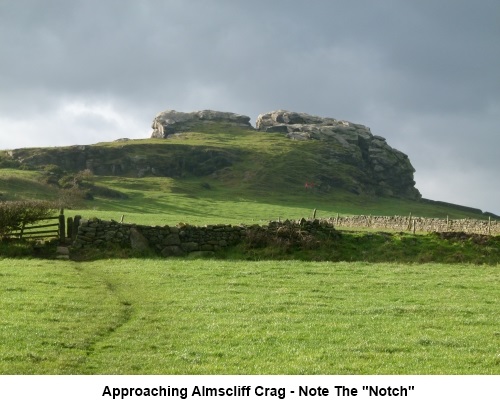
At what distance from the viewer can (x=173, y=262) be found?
3173 cm

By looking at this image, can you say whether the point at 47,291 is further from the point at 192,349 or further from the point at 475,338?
the point at 475,338

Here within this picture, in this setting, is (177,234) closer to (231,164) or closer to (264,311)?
(264,311)

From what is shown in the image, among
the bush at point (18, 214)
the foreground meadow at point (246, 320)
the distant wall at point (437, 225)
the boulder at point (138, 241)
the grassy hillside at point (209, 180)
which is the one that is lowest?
the foreground meadow at point (246, 320)

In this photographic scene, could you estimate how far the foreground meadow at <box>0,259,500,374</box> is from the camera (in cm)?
1270

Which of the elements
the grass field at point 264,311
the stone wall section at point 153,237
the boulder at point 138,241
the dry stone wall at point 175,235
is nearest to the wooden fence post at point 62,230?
the dry stone wall at point 175,235

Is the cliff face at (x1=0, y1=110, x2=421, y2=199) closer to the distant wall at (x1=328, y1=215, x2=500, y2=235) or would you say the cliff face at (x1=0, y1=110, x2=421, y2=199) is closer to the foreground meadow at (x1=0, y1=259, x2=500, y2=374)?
the distant wall at (x1=328, y1=215, x2=500, y2=235)

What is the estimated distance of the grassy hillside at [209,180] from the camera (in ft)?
336

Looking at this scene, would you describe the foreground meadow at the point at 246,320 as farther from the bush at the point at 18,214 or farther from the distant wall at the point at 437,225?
the distant wall at the point at 437,225

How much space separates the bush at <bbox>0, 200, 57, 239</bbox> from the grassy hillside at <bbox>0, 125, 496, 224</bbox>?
52.8 meters

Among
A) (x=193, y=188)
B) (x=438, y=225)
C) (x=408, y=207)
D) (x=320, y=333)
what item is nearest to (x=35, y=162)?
(x=193, y=188)

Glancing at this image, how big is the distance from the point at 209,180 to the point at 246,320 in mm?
143724

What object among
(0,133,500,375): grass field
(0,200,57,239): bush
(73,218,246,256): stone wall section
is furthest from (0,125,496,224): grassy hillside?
(0,133,500,375): grass field

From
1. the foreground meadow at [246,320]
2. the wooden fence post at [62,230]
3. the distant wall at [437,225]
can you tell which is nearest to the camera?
the foreground meadow at [246,320]

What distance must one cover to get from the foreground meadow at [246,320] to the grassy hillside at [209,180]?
6431cm
